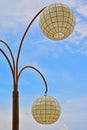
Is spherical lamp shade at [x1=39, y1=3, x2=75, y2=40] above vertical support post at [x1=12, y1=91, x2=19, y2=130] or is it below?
above

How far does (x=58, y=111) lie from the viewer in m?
7.05

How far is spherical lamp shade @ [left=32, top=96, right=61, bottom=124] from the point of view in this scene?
6.90 m

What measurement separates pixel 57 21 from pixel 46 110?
1994 mm

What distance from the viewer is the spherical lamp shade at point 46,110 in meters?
6.90

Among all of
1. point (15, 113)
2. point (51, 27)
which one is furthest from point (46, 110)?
point (51, 27)

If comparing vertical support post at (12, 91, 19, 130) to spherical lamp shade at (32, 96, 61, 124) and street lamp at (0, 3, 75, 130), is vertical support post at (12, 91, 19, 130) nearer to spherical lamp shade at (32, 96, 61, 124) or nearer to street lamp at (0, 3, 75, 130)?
street lamp at (0, 3, 75, 130)

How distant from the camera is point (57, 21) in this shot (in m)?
6.10

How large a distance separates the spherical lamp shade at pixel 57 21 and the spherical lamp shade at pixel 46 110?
4.82 ft

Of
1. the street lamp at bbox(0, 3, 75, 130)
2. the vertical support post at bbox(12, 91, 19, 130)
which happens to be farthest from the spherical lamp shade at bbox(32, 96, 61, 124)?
the vertical support post at bbox(12, 91, 19, 130)

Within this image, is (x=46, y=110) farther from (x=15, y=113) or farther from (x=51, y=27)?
(x=51, y=27)

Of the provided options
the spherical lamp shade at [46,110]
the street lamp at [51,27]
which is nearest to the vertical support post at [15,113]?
the street lamp at [51,27]

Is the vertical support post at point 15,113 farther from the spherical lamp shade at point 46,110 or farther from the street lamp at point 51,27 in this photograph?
the spherical lamp shade at point 46,110

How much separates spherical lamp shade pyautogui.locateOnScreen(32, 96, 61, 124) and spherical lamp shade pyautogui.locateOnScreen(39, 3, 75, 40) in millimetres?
1469

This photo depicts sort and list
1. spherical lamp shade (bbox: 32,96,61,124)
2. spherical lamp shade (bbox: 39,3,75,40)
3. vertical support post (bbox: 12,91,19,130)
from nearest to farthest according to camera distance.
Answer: vertical support post (bbox: 12,91,19,130) < spherical lamp shade (bbox: 39,3,75,40) < spherical lamp shade (bbox: 32,96,61,124)
